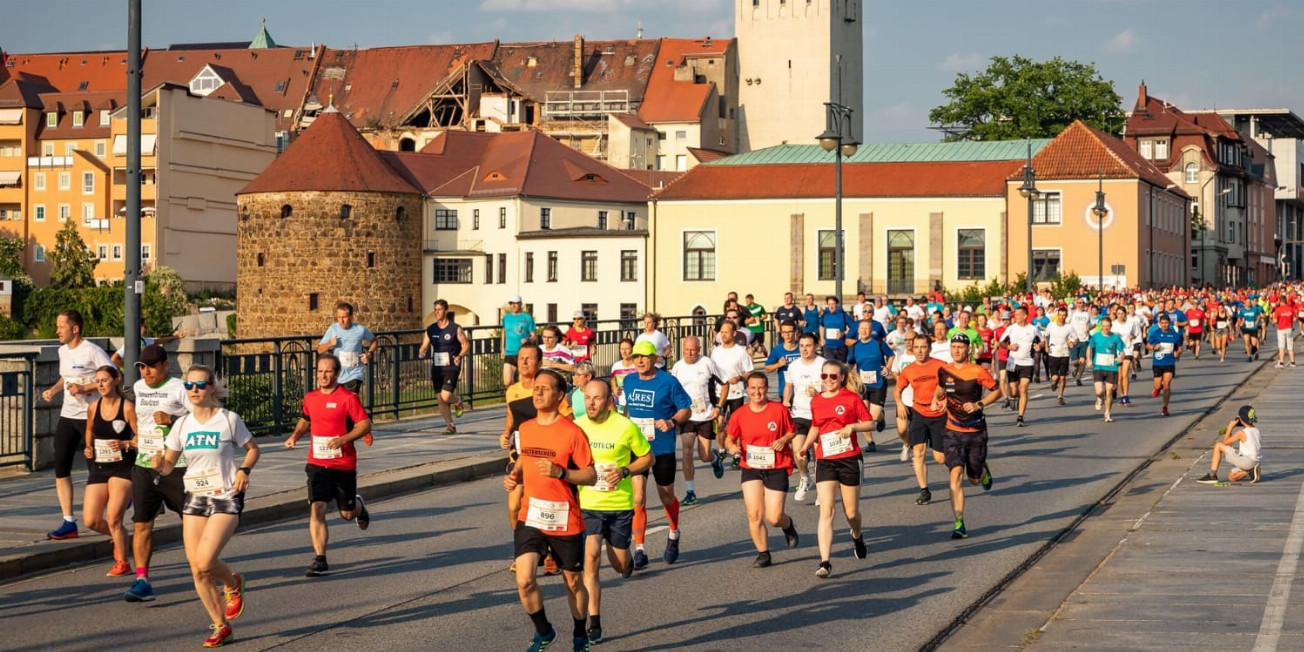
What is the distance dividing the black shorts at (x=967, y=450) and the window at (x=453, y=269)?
278 ft

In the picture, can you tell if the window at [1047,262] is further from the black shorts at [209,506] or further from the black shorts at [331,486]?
the black shorts at [209,506]

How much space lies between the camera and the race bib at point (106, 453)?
1177 centimetres

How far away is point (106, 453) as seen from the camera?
11797 millimetres

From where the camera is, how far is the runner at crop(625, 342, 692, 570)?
41.3 ft

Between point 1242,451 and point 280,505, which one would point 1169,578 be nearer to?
point 1242,451

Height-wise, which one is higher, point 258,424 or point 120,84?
point 120,84

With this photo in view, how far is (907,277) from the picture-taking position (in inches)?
3292

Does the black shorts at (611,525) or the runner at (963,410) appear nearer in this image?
the black shorts at (611,525)

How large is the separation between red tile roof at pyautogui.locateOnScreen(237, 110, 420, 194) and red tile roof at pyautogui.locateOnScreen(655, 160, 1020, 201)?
1745cm

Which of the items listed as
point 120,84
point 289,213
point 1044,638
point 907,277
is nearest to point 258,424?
point 1044,638

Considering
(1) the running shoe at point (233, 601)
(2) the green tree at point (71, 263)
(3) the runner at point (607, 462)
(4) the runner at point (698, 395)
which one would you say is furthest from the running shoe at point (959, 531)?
(2) the green tree at point (71, 263)

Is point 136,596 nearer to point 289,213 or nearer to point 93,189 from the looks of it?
point 289,213

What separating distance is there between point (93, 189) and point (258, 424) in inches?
4003

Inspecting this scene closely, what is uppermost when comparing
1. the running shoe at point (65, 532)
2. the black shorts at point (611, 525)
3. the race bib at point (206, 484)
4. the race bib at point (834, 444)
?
the race bib at point (834, 444)
